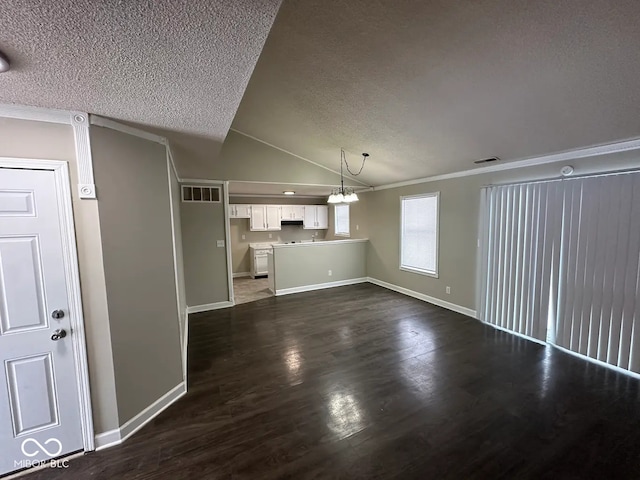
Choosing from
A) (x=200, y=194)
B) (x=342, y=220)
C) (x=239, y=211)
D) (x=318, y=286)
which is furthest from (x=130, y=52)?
(x=342, y=220)

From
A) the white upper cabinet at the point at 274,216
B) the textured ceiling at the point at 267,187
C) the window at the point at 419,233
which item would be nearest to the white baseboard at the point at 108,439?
the textured ceiling at the point at 267,187

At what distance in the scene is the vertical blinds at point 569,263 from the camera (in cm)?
278

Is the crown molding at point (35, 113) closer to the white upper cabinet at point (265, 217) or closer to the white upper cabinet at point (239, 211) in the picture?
the white upper cabinet at point (239, 211)

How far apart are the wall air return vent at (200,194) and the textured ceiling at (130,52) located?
9.98ft

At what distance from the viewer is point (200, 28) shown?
1.13 metres

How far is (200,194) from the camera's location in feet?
16.2

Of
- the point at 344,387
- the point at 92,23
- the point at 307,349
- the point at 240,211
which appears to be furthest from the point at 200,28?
the point at 240,211

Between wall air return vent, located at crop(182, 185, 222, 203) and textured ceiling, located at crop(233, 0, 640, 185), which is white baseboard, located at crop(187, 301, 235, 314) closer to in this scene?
wall air return vent, located at crop(182, 185, 222, 203)

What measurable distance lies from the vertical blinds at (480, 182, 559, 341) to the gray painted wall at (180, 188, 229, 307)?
4.53 metres

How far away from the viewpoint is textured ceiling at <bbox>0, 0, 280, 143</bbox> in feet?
3.32

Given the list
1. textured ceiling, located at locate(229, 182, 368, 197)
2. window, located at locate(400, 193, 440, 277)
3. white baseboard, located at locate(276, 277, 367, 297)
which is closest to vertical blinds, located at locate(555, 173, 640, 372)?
window, located at locate(400, 193, 440, 277)

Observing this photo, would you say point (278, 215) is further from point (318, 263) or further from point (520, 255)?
point (520, 255)

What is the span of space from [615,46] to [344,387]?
10.9 ft

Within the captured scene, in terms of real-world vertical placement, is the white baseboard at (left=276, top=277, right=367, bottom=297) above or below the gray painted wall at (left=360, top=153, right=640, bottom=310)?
below
